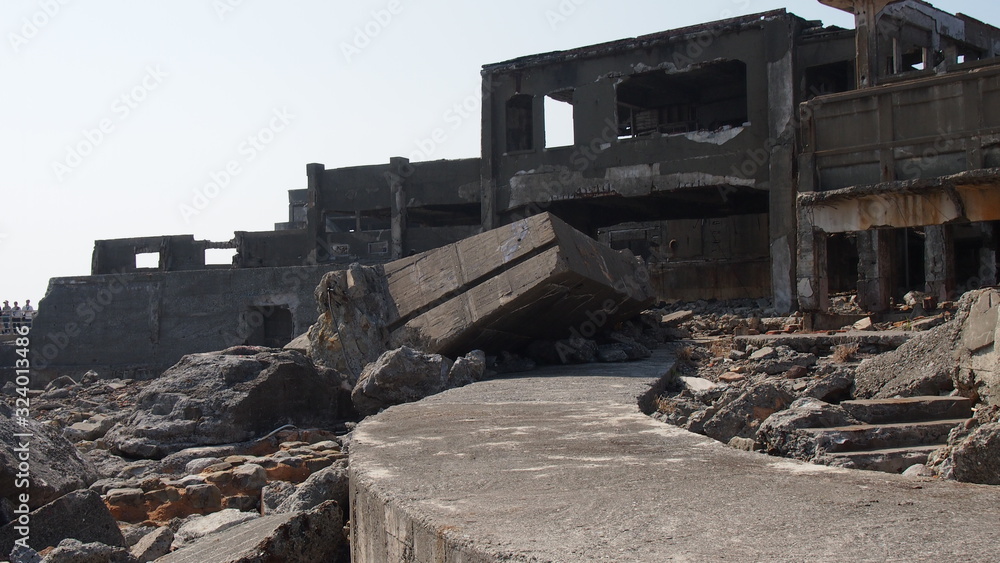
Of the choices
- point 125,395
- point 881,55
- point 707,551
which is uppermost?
point 881,55

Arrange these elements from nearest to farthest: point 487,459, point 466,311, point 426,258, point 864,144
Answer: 1. point 487,459
2. point 466,311
3. point 426,258
4. point 864,144

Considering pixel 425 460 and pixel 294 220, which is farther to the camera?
pixel 294 220

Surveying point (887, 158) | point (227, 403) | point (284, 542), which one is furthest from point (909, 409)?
point (887, 158)

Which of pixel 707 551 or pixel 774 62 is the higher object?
pixel 774 62

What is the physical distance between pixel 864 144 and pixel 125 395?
9579mm

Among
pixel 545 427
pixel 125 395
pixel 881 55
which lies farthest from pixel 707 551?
pixel 881 55

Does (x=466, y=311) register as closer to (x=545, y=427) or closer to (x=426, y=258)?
(x=426, y=258)

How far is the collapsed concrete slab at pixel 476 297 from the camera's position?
7.34 metres

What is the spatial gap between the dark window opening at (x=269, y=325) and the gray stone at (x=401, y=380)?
31.5ft

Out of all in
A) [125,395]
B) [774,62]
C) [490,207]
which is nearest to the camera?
[125,395]

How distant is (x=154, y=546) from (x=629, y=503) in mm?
2525

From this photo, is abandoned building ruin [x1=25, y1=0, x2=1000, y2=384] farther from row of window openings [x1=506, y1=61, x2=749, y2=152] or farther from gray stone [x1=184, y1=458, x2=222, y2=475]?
gray stone [x1=184, y1=458, x2=222, y2=475]

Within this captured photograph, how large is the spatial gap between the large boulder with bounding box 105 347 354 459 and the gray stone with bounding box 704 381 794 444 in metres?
3.63

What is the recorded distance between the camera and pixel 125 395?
38.8ft
